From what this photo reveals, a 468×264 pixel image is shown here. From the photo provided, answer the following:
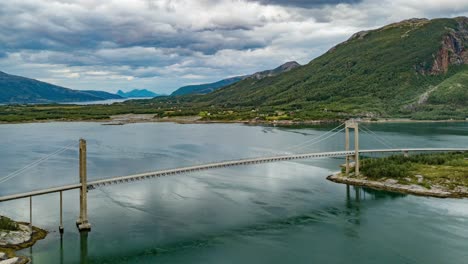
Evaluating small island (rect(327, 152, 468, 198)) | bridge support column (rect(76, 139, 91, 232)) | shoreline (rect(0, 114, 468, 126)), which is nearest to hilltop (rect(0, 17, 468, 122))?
shoreline (rect(0, 114, 468, 126))

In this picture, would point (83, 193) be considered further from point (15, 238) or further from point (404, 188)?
point (404, 188)

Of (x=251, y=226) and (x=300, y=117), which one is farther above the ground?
(x=300, y=117)

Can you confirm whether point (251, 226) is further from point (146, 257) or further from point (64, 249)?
point (64, 249)

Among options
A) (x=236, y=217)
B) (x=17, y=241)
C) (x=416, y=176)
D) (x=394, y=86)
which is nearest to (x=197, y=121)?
(x=394, y=86)

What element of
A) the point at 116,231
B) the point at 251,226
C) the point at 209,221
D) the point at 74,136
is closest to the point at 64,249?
the point at 116,231

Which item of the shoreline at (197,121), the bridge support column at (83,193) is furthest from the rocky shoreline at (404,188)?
the shoreline at (197,121)

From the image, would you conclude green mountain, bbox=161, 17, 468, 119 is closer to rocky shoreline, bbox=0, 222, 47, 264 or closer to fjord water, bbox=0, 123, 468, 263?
fjord water, bbox=0, 123, 468, 263
